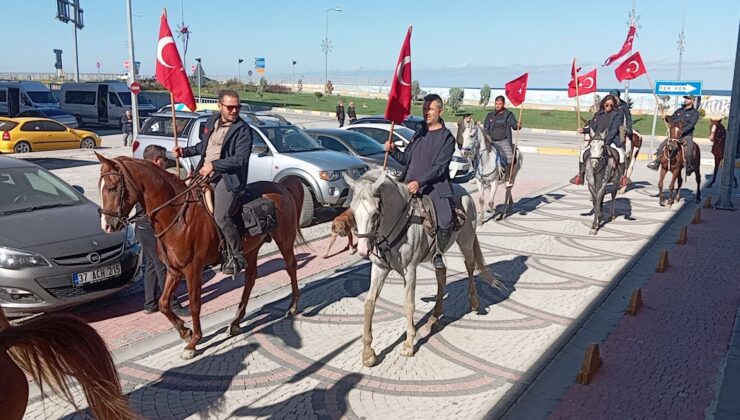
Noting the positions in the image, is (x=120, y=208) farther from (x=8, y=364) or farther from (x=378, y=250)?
(x=8, y=364)

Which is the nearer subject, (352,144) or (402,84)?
(402,84)

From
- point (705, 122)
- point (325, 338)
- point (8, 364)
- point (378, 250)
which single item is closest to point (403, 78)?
point (378, 250)

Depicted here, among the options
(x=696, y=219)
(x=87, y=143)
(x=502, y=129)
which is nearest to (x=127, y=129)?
(x=87, y=143)

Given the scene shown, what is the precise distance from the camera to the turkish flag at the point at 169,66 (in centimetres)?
724

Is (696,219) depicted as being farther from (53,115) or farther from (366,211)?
Answer: (53,115)

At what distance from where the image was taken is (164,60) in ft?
23.8

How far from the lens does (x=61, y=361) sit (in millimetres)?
2957

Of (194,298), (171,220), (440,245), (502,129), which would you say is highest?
(502,129)

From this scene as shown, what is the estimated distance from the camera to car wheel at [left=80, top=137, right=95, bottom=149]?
1018 inches

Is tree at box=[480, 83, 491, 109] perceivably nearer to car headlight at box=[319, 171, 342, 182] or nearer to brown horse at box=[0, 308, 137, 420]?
car headlight at box=[319, 171, 342, 182]

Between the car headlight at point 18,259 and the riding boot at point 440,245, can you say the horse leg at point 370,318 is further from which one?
the car headlight at point 18,259

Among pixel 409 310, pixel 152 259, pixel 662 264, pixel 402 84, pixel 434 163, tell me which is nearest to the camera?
pixel 409 310

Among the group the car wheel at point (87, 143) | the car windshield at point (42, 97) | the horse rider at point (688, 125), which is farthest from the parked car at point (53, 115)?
the horse rider at point (688, 125)

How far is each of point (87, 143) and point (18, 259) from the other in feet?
70.9
